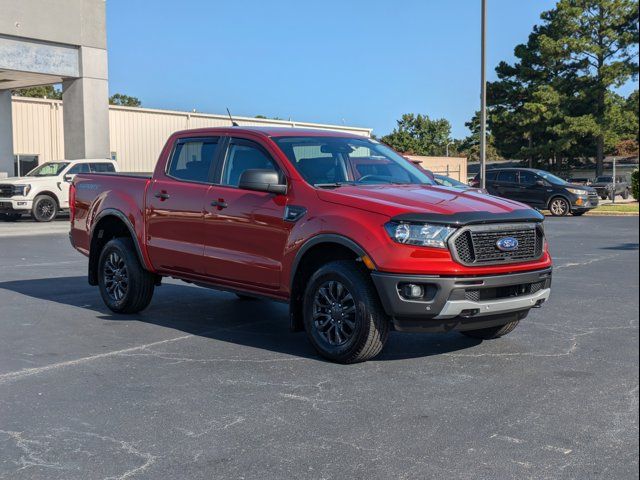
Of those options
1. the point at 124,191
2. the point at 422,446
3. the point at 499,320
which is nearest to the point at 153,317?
the point at 124,191

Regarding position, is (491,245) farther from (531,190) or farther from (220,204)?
(531,190)

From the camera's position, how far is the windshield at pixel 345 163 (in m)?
6.62

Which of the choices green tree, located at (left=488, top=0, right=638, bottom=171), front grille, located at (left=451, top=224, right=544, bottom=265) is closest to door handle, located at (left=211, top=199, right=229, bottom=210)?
front grille, located at (left=451, top=224, right=544, bottom=265)

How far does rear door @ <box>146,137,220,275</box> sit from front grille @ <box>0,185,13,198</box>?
1738 centimetres

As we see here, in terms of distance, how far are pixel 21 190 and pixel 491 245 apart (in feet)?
67.5

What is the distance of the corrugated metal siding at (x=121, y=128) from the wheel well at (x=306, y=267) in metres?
24.4

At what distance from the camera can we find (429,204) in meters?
5.70

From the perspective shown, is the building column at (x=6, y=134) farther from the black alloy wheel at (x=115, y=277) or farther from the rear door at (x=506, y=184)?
the black alloy wheel at (x=115, y=277)

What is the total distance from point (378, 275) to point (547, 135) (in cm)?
5085

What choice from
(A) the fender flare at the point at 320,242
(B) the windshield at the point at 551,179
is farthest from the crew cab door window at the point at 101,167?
(A) the fender flare at the point at 320,242

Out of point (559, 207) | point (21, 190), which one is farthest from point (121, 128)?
point (559, 207)

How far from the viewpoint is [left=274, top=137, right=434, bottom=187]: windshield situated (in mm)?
6625

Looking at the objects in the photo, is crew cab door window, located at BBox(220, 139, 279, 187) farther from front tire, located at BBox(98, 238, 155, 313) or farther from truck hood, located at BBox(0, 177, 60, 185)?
truck hood, located at BBox(0, 177, 60, 185)

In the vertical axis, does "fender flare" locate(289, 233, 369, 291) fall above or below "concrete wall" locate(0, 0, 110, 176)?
below
